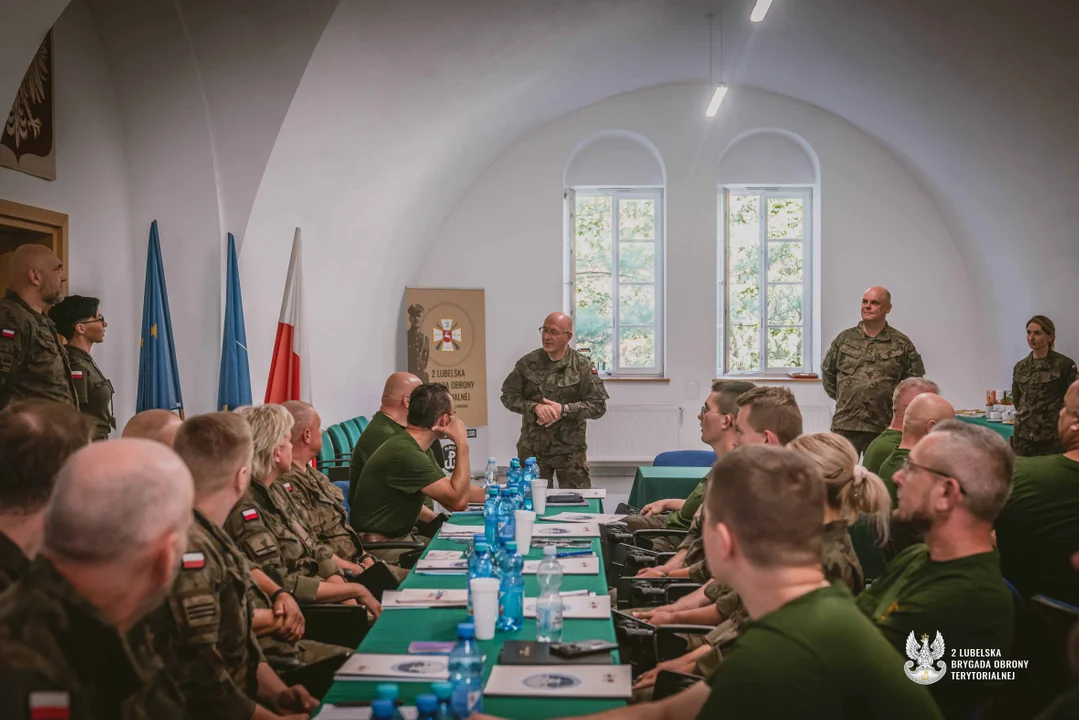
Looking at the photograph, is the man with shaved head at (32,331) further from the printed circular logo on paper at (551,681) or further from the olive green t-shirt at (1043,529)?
the olive green t-shirt at (1043,529)

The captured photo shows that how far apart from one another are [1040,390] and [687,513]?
4664 mm

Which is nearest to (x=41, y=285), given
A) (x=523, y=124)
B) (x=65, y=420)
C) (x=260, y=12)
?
(x=260, y=12)

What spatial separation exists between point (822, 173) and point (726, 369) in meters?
2.39

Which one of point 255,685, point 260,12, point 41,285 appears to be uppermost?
point 260,12

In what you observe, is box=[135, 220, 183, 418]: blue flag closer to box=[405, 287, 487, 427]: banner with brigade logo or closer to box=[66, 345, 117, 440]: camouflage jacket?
box=[66, 345, 117, 440]: camouflage jacket

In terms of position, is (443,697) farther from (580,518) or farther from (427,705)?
(580,518)

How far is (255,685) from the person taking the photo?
7.95 feet

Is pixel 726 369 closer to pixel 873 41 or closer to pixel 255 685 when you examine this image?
pixel 873 41

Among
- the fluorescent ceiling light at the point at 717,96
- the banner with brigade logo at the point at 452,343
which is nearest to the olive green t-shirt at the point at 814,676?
the fluorescent ceiling light at the point at 717,96

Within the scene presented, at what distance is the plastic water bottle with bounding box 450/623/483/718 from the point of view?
1.87 metres

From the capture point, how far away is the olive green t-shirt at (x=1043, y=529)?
298 cm

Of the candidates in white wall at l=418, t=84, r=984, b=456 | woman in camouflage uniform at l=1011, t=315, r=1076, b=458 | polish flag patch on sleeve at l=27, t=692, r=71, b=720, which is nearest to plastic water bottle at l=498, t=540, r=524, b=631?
polish flag patch on sleeve at l=27, t=692, r=71, b=720

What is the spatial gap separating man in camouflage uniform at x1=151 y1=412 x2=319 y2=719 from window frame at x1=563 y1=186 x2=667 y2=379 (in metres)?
7.91

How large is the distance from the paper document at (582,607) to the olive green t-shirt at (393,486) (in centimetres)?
166
